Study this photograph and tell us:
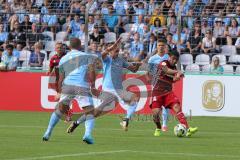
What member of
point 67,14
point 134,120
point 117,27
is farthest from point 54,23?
point 134,120

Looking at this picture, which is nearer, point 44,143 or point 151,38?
point 44,143

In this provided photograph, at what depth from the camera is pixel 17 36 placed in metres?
31.0

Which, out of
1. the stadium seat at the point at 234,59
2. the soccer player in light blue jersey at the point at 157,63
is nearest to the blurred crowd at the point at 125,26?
the stadium seat at the point at 234,59

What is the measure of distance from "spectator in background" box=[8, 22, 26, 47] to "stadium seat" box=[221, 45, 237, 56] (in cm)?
738

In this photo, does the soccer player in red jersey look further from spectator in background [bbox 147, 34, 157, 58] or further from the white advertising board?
spectator in background [bbox 147, 34, 157, 58]

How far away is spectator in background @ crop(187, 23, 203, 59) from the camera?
94.0 feet

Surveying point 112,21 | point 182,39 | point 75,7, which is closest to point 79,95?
point 182,39

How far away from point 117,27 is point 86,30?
49.8 inches

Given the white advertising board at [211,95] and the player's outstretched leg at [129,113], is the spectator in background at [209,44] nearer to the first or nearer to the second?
the white advertising board at [211,95]

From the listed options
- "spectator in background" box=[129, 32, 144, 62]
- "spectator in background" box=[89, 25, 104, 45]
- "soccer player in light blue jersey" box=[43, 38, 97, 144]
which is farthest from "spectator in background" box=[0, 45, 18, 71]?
"soccer player in light blue jersey" box=[43, 38, 97, 144]

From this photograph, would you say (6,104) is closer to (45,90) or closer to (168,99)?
(45,90)

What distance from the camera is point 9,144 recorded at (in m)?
16.9

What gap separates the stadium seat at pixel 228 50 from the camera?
2833cm

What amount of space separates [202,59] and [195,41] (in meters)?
0.72
